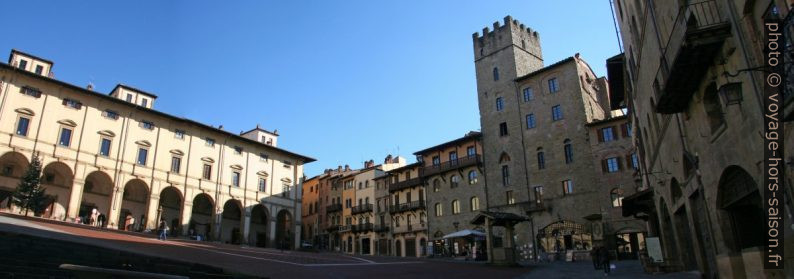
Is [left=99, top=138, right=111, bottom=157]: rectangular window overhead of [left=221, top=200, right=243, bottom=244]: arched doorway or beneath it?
overhead

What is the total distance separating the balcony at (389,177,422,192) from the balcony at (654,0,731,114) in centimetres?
4306

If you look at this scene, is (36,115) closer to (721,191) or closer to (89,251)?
(89,251)

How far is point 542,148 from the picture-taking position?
44750 millimetres

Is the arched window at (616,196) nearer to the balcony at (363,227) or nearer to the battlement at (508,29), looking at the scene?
the battlement at (508,29)

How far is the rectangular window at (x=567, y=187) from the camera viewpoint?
41572mm

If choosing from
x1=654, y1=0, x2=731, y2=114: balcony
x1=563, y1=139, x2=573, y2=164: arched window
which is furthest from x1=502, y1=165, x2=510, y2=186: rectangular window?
x1=654, y1=0, x2=731, y2=114: balcony

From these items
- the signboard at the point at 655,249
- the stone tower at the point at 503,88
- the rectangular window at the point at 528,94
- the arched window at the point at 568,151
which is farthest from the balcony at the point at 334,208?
the signboard at the point at 655,249

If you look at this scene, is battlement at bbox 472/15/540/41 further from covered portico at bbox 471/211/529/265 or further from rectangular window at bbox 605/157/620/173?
covered portico at bbox 471/211/529/265

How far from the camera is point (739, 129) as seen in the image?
9.73m

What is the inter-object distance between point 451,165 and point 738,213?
39964mm

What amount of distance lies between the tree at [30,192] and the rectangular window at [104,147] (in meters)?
5.41

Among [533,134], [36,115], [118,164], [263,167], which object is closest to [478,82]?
[533,134]

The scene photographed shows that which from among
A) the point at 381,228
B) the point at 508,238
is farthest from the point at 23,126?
the point at 381,228

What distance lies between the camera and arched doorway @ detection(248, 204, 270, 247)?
5084cm
